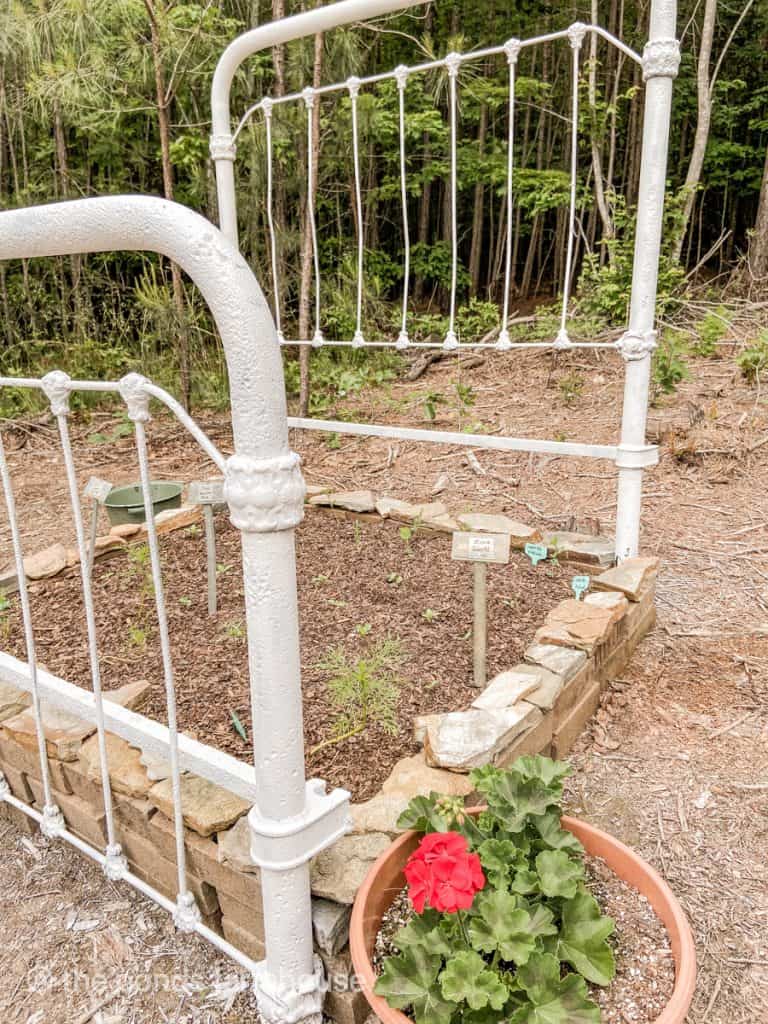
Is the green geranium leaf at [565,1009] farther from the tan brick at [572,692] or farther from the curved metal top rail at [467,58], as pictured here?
the curved metal top rail at [467,58]

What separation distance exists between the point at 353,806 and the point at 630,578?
1.08m

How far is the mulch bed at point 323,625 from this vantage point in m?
1.46

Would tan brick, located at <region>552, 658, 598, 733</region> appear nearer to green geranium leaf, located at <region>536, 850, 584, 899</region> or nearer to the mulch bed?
the mulch bed

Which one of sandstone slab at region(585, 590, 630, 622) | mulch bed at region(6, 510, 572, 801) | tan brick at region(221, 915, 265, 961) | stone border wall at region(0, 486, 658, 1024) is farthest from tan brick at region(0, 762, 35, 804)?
sandstone slab at region(585, 590, 630, 622)

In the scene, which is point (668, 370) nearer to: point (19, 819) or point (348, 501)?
point (348, 501)

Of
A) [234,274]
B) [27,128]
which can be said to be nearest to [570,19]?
[27,128]

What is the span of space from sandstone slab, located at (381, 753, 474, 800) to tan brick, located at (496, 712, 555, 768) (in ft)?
0.34

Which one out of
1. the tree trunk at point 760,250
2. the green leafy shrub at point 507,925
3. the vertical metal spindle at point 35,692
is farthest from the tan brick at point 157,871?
the tree trunk at point 760,250

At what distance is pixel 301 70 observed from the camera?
16.3 feet

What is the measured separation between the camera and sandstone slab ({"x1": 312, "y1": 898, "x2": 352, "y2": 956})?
0.96m

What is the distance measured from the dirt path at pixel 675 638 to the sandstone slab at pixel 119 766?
209 mm

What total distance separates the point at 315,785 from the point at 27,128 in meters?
6.39

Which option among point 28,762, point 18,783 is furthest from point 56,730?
point 18,783

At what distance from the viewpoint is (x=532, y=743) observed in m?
1.36
